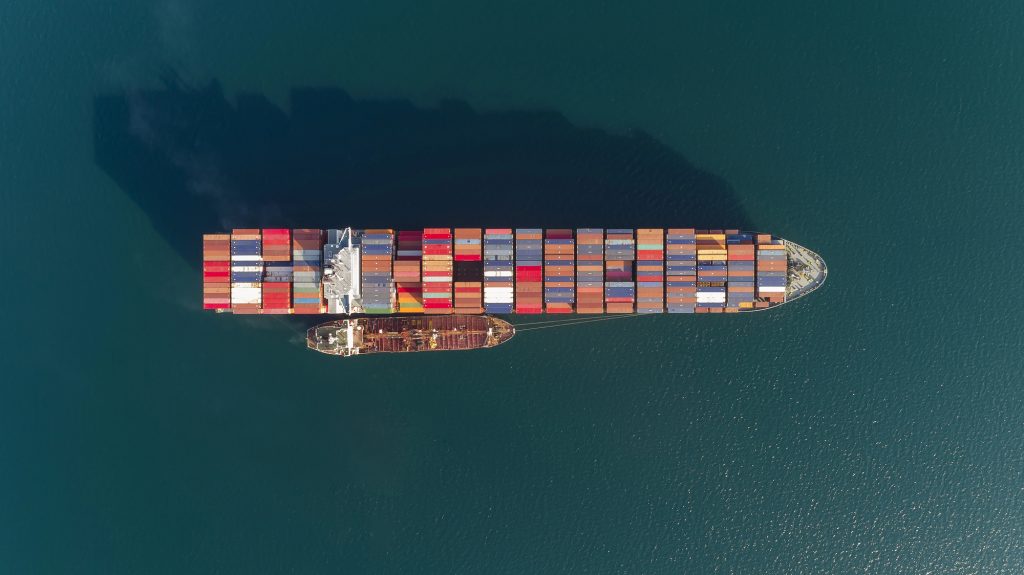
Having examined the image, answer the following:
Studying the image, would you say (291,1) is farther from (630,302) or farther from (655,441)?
(655,441)

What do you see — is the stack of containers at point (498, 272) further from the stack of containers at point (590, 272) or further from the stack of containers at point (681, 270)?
the stack of containers at point (681, 270)

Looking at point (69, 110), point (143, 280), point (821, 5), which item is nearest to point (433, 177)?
point (143, 280)

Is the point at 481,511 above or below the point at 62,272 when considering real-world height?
below

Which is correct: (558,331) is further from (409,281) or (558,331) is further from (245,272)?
(245,272)

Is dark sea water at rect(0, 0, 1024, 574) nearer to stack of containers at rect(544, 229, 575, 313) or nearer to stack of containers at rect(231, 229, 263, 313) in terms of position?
stack of containers at rect(544, 229, 575, 313)

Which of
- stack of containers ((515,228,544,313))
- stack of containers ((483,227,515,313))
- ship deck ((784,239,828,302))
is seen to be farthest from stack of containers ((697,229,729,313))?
stack of containers ((483,227,515,313))

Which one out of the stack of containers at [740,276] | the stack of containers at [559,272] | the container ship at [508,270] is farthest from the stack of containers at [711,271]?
the stack of containers at [559,272]
